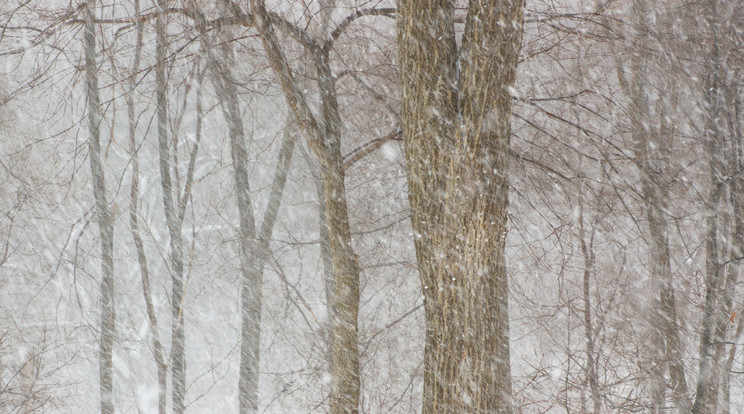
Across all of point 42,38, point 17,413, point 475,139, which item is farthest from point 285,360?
point 475,139

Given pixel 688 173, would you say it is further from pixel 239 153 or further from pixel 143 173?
pixel 143 173

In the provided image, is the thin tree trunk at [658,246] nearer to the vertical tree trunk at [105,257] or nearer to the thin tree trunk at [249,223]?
the thin tree trunk at [249,223]

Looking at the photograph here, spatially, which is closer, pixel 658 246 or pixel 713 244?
pixel 713 244

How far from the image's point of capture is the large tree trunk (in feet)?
11.2

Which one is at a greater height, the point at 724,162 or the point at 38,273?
the point at 38,273

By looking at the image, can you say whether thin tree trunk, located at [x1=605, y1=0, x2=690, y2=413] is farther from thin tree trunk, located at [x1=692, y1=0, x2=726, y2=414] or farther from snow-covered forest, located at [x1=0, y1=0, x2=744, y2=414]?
thin tree trunk, located at [x1=692, y1=0, x2=726, y2=414]

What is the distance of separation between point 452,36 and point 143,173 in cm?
1819

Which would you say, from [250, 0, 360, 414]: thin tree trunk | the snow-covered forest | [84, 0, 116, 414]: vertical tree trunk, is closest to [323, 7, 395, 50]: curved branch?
the snow-covered forest

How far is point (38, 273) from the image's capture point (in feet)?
54.2

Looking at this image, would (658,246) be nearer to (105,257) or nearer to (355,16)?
(355,16)

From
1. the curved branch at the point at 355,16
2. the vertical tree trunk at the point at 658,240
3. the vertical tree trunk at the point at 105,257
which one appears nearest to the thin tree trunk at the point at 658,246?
the vertical tree trunk at the point at 658,240

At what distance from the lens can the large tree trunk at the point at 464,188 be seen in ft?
11.2

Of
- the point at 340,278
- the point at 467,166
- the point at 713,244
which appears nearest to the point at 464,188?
the point at 467,166

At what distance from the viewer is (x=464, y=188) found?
3.40 m
